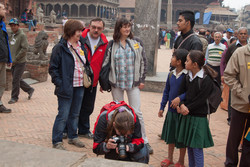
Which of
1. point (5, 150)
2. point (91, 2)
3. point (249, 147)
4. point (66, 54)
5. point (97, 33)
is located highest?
point (91, 2)

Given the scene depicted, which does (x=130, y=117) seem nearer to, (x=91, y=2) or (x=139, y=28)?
(x=139, y=28)

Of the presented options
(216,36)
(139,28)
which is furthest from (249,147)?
(139,28)

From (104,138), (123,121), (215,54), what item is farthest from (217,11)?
(123,121)

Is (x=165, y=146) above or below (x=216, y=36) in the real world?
below

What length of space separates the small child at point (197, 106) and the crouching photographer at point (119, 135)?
611mm

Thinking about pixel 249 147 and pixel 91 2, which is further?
pixel 91 2

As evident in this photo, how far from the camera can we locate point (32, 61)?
9555 mm

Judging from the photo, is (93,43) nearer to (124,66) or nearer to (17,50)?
(124,66)

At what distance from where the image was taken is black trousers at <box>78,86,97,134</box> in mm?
4617

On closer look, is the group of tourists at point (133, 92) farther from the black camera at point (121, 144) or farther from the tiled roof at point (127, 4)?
the tiled roof at point (127, 4)

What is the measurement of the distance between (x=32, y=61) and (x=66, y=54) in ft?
19.7

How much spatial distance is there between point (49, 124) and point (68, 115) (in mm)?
1229

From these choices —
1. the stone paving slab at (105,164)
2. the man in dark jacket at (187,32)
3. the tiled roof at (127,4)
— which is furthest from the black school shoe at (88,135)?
the tiled roof at (127,4)

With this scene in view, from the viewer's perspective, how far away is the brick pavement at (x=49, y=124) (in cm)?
432
